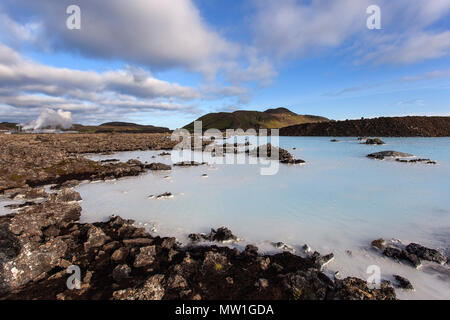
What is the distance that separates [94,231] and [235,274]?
400cm

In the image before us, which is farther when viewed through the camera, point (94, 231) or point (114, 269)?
point (94, 231)

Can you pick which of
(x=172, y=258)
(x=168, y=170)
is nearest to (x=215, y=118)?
(x=168, y=170)

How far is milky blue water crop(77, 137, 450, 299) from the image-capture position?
4992 millimetres

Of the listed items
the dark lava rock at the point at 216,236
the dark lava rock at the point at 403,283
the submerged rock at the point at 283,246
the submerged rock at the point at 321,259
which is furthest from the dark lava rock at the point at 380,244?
the dark lava rock at the point at 216,236

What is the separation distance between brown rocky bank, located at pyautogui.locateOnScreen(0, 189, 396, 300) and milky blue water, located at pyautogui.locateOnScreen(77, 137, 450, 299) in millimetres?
672

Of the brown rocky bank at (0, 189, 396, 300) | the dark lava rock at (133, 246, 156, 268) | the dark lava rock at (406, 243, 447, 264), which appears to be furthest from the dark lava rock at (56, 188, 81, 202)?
the dark lava rock at (406, 243, 447, 264)

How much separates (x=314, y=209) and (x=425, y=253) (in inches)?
123

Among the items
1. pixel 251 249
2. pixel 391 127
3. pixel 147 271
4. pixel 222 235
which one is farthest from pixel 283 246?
pixel 391 127

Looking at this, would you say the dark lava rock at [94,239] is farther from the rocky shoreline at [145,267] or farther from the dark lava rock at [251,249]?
the dark lava rock at [251,249]

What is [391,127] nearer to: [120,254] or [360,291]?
[360,291]

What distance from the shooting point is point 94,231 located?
5.49 m

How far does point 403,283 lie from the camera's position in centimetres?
385

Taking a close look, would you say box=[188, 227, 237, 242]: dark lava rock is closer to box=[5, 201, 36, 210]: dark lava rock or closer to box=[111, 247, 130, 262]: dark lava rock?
box=[111, 247, 130, 262]: dark lava rock
